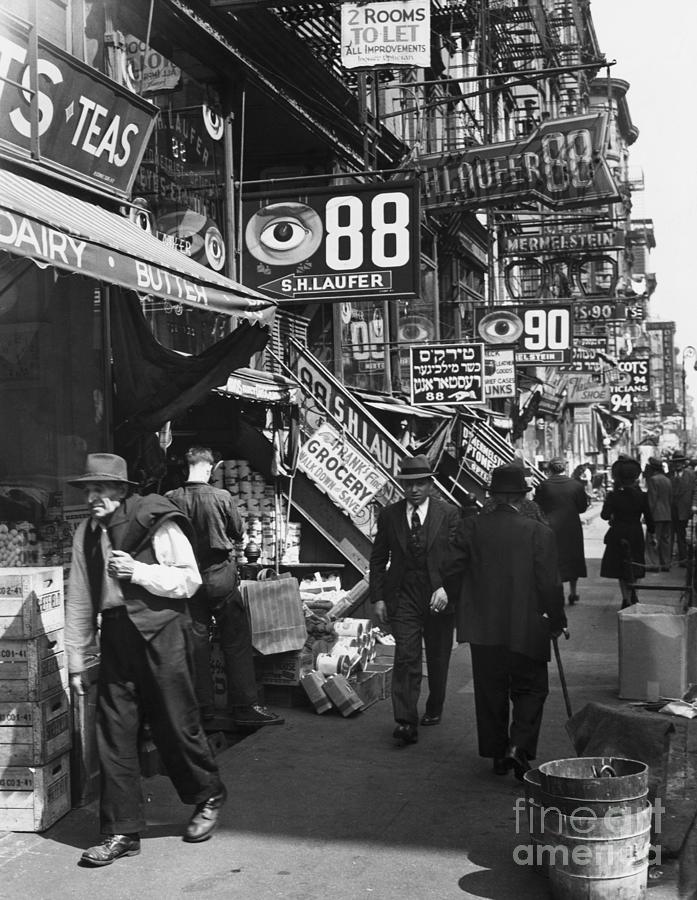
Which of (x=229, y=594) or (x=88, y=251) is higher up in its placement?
(x=88, y=251)

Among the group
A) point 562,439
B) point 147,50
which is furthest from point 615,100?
point 147,50

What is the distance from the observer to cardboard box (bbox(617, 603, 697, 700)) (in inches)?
344

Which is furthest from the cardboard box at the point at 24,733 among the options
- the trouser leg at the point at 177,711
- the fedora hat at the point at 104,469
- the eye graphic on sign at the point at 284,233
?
the eye graphic on sign at the point at 284,233

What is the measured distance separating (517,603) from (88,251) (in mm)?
3268

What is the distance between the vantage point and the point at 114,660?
5.52 m

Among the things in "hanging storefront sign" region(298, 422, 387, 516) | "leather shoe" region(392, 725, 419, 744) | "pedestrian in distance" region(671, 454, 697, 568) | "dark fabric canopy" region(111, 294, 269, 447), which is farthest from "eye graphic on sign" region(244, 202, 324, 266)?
"pedestrian in distance" region(671, 454, 697, 568)

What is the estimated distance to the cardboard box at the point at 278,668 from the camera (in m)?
8.70

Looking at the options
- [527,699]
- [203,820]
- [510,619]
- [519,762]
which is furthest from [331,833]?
[510,619]

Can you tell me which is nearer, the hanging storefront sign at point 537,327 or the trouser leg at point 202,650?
the trouser leg at point 202,650

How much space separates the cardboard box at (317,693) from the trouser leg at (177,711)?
284 centimetres

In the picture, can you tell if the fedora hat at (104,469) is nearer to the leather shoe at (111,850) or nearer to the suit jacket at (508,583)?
the leather shoe at (111,850)

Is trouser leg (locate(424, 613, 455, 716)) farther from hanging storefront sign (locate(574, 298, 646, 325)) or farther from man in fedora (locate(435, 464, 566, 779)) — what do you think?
hanging storefront sign (locate(574, 298, 646, 325))

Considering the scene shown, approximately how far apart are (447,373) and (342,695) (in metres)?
10.4

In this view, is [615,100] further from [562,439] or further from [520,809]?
[520,809]
